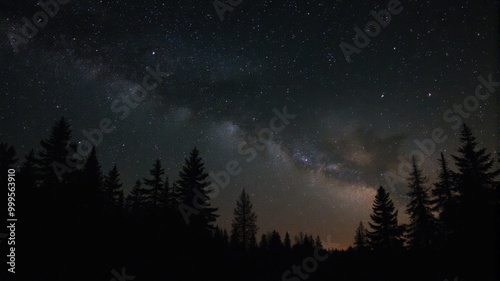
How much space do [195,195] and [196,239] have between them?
4.88 metres

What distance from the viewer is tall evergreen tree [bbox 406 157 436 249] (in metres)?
27.5

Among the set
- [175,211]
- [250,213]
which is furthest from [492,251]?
[250,213]

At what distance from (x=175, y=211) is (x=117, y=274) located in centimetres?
1045

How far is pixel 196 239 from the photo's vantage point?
24.3 metres

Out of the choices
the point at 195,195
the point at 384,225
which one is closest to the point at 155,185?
the point at 195,195

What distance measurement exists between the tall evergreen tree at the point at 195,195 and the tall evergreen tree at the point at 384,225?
812 inches

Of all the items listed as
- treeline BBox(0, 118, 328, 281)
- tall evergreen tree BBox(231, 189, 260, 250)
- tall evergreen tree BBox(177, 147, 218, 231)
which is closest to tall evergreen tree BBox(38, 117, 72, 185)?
treeline BBox(0, 118, 328, 281)

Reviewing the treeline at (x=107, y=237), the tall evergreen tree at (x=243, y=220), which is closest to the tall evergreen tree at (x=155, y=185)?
the treeline at (x=107, y=237)

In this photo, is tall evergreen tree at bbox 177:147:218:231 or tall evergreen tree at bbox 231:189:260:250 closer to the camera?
tall evergreen tree at bbox 177:147:218:231

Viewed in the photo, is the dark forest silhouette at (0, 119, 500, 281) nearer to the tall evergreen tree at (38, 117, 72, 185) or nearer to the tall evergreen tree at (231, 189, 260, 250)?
the tall evergreen tree at (38, 117, 72, 185)

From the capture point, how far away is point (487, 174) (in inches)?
891

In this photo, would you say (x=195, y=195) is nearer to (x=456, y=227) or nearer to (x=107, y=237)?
(x=107, y=237)

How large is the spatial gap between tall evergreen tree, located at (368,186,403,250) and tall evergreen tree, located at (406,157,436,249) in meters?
2.56

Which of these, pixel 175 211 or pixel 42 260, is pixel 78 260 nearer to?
pixel 42 260
